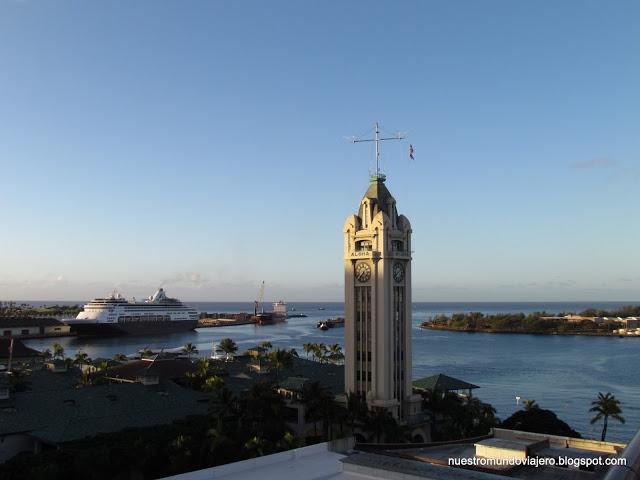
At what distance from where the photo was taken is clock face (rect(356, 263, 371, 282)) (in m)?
58.9

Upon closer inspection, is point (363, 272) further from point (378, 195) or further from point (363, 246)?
point (378, 195)

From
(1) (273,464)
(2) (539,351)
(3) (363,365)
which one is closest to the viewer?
(1) (273,464)

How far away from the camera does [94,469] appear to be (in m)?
36.3

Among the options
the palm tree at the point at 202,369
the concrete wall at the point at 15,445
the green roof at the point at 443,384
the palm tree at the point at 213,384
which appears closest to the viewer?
the concrete wall at the point at 15,445

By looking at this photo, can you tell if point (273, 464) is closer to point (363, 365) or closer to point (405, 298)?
point (363, 365)

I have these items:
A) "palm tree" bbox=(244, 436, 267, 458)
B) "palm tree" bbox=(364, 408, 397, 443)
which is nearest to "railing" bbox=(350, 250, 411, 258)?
"palm tree" bbox=(364, 408, 397, 443)

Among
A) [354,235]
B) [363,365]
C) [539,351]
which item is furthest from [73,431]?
[539,351]

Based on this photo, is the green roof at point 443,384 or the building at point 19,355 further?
the building at point 19,355

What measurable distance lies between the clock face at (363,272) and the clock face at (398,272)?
2664 millimetres

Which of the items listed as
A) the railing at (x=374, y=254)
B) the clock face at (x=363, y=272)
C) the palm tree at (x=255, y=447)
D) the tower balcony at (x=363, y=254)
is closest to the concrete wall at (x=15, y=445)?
the palm tree at (x=255, y=447)

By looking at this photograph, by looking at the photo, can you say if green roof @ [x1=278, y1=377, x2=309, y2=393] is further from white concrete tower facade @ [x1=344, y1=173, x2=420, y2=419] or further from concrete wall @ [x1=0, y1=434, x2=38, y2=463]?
concrete wall @ [x1=0, y1=434, x2=38, y2=463]

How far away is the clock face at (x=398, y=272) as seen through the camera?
195ft

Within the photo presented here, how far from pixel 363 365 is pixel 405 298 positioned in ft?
26.0

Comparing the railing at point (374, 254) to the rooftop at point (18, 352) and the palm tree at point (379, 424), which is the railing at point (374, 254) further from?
the rooftop at point (18, 352)
